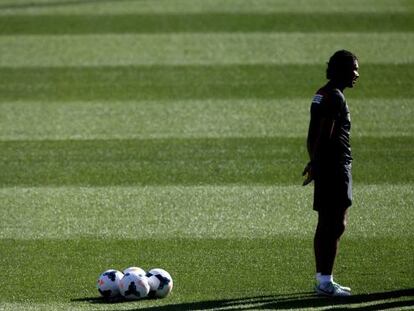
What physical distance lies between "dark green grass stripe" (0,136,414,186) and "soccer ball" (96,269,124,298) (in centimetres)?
384

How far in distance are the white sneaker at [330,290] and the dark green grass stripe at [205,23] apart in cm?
1117

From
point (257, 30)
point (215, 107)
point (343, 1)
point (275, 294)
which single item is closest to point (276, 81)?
point (215, 107)

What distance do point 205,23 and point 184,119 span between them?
16.8 feet

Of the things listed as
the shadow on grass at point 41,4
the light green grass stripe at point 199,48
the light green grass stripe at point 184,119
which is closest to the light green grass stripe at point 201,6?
the shadow on grass at point 41,4

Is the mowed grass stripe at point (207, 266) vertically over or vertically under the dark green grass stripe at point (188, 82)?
under

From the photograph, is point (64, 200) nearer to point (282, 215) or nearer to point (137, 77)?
point (282, 215)

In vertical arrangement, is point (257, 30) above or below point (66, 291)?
above

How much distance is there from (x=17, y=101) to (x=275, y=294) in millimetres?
8263

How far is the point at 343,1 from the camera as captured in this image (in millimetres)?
21484

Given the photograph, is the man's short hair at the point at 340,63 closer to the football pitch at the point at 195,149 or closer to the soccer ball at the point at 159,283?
the football pitch at the point at 195,149

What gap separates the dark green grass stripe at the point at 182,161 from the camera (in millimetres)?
12500

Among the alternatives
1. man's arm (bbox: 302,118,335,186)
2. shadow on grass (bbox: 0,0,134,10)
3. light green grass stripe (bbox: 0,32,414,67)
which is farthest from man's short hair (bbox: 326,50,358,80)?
shadow on grass (bbox: 0,0,134,10)

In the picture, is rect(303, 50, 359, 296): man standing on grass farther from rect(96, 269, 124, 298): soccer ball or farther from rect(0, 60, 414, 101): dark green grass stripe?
rect(0, 60, 414, 101): dark green grass stripe

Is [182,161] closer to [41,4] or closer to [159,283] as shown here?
[159,283]
